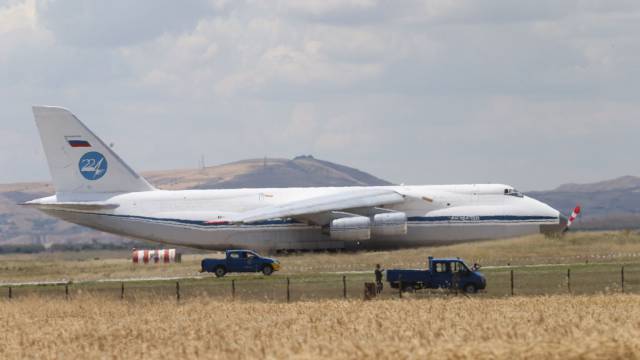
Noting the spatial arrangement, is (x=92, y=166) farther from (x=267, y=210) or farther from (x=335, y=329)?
(x=335, y=329)

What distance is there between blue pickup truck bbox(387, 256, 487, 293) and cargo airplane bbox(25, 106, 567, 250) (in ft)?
66.1

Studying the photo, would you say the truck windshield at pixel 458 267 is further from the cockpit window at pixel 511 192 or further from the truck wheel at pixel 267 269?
the cockpit window at pixel 511 192

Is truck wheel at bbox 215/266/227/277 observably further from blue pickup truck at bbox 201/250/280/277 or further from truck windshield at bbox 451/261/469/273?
truck windshield at bbox 451/261/469/273

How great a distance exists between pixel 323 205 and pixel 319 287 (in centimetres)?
1840

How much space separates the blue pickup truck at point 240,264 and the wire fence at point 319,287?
98 centimetres

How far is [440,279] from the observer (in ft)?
143

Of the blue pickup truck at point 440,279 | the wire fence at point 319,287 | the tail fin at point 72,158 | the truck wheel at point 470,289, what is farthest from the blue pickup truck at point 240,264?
the truck wheel at point 470,289

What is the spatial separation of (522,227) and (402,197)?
20.0 ft

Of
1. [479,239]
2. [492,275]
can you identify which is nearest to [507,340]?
[492,275]

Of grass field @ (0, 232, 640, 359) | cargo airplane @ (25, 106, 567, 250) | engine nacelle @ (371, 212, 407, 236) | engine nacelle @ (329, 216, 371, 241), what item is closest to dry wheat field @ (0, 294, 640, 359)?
grass field @ (0, 232, 640, 359)

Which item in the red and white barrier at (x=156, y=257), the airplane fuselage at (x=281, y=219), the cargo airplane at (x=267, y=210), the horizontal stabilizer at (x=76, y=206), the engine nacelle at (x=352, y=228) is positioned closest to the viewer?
the engine nacelle at (x=352, y=228)

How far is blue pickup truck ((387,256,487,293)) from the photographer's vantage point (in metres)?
43.4

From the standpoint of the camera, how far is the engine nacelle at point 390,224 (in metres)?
64.1

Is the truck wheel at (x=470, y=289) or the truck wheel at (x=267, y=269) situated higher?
the truck wheel at (x=267, y=269)
